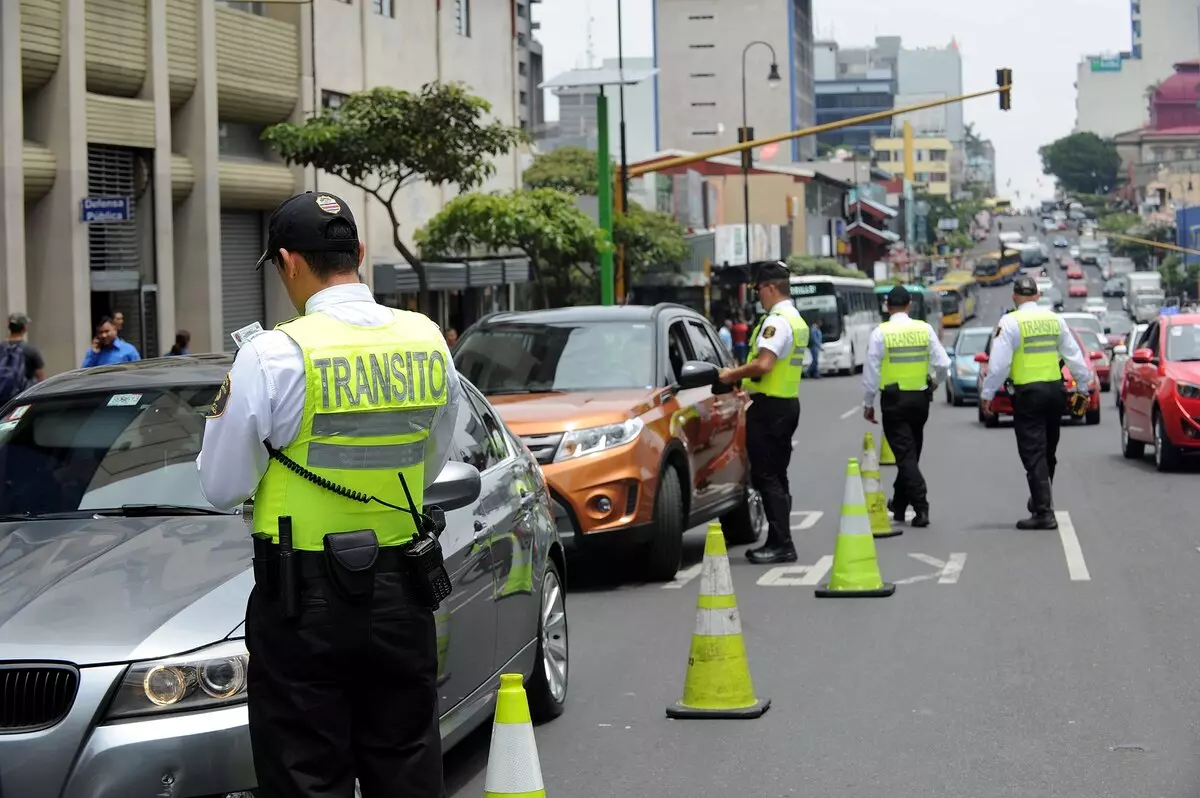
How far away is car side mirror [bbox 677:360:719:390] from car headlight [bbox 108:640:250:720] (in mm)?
6771

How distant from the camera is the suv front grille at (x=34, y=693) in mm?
4812

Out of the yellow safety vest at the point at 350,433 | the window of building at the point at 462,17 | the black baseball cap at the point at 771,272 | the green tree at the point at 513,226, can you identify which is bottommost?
the yellow safety vest at the point at 350,433

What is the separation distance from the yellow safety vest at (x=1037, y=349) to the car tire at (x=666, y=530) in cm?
365

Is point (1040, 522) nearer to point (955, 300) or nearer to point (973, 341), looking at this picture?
point (973, 341)

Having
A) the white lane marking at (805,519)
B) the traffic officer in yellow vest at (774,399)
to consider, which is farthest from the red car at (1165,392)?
the traffic officer in yellow vest at (774,399)

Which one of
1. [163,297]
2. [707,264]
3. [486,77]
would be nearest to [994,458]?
[163,297]

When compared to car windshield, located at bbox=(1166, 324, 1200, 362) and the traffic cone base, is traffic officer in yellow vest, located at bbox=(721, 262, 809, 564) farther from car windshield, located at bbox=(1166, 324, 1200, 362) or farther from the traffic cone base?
car windshield, located at bbox=(1166, 324, 1200, 362)

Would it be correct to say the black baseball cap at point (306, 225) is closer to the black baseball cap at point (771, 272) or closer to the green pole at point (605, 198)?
the black baseball cap at point (771, 272)

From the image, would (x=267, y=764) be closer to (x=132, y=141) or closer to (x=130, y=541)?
(x=130, y=541)

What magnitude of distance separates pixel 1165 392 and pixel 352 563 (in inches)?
626

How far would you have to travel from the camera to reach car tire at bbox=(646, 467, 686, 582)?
1132 centimetres

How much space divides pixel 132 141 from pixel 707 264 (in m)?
44.7

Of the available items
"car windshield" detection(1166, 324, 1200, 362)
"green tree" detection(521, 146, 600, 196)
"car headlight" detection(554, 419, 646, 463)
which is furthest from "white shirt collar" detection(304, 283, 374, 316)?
"green tree" detection(521, 146, 600, 196)

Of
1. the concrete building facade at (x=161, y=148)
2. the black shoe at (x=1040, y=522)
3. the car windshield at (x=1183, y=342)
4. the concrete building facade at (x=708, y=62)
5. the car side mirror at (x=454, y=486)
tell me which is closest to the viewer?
the car side mirror at (x=454, y=486)
